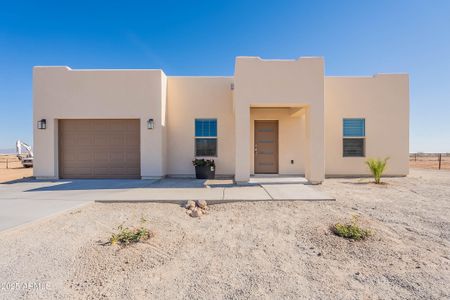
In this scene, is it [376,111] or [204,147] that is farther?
[204,147]

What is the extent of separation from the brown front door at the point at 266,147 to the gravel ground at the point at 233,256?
15.1ft

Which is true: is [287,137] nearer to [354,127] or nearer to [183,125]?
[354,127]

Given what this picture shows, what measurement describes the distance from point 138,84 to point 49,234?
21.9 feet

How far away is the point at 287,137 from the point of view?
9.64 metres

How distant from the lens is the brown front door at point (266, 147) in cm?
969

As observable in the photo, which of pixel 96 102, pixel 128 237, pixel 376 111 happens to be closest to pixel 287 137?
pixel 376 111

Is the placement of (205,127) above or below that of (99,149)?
above

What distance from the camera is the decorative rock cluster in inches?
190

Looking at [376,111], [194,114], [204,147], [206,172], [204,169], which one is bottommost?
[206,172]

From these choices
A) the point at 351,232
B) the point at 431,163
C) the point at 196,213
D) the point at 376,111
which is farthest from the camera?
the point at 431,163

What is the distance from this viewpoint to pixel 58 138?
30.1 feet

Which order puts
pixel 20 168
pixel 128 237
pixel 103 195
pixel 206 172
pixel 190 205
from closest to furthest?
pixel 128 237
pixel 190 205
pixel 103 195
pixel 206 172
pixel 20 168

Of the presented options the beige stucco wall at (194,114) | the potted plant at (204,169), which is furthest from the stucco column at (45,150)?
the potted plant at (204,169)

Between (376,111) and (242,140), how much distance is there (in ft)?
20.7
